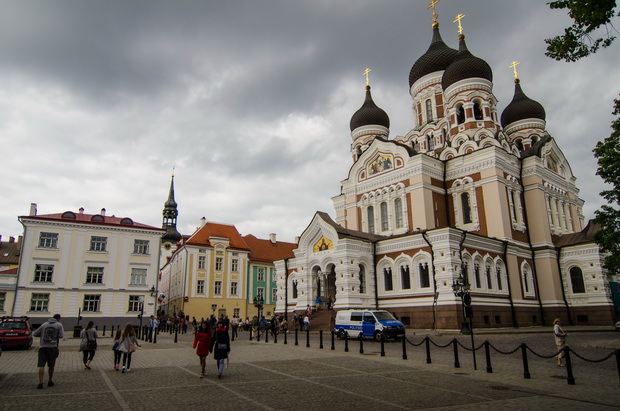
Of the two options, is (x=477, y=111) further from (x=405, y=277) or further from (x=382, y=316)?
(x=382, y=316)

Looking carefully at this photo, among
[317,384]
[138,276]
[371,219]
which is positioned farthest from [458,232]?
[138,276]

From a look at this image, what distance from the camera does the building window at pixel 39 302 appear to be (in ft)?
121

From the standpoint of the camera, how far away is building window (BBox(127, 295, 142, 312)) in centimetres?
4050

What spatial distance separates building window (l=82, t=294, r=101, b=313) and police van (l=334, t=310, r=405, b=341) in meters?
24.8

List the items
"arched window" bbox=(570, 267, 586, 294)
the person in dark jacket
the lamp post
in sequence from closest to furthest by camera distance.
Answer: the person in dark jacket < the lamp post < "arched window" bbox=(570, 267, 586, 294)

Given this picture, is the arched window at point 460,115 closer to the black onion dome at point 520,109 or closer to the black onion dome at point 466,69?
the black onion dome at point 466,69

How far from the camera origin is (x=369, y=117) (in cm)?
4897

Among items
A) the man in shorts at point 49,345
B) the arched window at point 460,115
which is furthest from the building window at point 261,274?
the man in shorts at point 49,345

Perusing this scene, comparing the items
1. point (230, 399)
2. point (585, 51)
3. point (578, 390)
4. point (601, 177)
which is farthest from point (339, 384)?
point (601, 177)

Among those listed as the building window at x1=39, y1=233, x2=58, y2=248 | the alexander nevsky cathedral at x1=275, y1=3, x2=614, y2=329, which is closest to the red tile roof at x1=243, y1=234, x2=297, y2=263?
the alexander nevsky cathedral at x1=275, y1=3, x2=614, y2=329

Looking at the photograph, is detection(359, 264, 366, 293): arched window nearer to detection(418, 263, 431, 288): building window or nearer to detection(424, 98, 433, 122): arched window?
detection(418, 263, 431, 288): building window

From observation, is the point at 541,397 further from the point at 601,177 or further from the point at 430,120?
the point at 430,120

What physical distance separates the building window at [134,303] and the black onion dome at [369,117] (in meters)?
28.6

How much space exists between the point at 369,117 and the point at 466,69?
1200 cm
